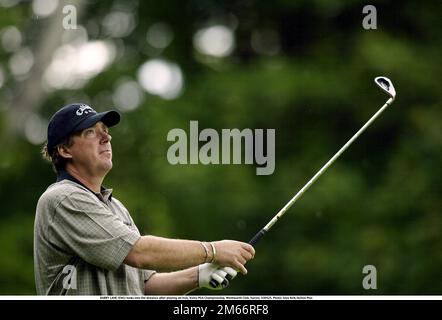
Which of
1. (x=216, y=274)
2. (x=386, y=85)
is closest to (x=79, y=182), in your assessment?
(x=216, y=274)

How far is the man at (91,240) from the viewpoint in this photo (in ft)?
14.2

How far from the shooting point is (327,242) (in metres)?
10.1

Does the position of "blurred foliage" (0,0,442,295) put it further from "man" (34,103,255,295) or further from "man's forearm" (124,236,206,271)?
"man's forearm" (124,236,206,271)

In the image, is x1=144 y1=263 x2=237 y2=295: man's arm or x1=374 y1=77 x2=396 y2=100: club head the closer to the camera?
x1=144 y1=263 x2=237 y2=295: man's arm

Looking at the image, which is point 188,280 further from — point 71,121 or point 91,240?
point 71,121

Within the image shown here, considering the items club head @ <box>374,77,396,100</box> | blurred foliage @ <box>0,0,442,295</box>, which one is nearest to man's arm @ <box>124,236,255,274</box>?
club head @ <box>374,77,396,100</box>

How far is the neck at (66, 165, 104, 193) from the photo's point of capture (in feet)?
14.9

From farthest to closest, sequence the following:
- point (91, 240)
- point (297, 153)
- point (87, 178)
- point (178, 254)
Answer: point (297, 153), point (87, 178), point (178, 254), point (91, 240)

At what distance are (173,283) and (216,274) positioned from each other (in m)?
0.31

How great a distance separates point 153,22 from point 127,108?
1272 millimetres

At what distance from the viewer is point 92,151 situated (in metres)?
4.60

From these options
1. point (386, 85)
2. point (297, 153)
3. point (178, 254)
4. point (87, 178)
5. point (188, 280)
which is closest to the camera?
point (178, 254)

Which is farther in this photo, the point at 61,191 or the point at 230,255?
the point at 230,255

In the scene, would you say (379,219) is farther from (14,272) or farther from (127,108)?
(14,272)
